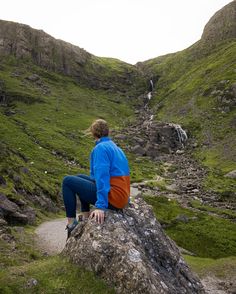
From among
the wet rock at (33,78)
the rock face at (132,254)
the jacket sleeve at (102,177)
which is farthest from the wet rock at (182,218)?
the wet rock at (33,78)

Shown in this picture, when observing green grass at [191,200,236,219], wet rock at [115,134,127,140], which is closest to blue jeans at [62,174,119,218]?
green grass at [191,200,236,219]

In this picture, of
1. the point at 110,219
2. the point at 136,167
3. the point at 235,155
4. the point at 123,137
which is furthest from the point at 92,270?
the point at 123,137

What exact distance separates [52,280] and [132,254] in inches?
112

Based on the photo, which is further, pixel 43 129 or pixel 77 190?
pixel 43 129

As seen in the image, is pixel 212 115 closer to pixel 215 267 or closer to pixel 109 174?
pixel 215 267

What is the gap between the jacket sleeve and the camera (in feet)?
46.2

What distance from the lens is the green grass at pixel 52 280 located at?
1279 cm

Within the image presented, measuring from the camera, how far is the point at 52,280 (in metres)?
13.2

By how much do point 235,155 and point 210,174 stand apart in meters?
22.4

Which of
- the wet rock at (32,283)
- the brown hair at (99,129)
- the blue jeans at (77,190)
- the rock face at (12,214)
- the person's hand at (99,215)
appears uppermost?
the brown hair at (99,129)

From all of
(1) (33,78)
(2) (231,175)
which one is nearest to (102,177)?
(2) (231,175)

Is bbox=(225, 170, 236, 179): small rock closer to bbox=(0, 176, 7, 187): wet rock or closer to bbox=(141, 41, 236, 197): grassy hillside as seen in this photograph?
bbox=(141, 41, 236, 197): grassy hillside

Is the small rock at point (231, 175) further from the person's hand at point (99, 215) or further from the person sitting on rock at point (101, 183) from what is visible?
the person's hand at point (99, 215)

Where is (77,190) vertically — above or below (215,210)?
above
